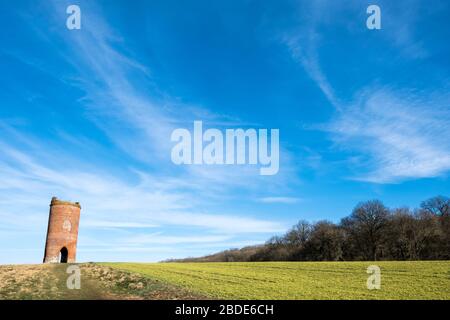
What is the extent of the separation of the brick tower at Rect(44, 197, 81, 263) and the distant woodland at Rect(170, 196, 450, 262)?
2287 inches

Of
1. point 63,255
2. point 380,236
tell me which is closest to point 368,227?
point 380,236

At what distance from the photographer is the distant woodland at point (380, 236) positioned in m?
70.9

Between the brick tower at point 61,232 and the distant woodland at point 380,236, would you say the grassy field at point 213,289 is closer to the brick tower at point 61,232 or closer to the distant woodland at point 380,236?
the brick tower at point 61,232

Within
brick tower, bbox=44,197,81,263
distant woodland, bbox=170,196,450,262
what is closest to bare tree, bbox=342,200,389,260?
distant woodland, bbox=170,196,450,262

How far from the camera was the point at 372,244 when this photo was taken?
79.1m

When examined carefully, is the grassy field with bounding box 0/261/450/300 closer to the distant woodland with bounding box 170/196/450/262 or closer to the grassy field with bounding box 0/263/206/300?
the grassy field with bounding box 0/263/206/300

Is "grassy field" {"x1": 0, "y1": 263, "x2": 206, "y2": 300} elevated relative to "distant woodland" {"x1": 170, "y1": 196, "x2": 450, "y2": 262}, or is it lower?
lower

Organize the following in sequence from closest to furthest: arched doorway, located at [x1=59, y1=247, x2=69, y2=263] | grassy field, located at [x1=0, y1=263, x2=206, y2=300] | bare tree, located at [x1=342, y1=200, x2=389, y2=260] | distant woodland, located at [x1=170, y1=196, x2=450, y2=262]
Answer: grassy field, located at [x1=0, y1=263, x2=206, y2=300] → arched doorway, located at [x1=59, y1=247, x2=69, y2=263] → distant woodland, located at [x1=170, y1=196, x2=450, y2=262] → bare tree, located at [x1=342, y1=200, x2=389, y2=260]

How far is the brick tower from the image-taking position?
48.5m

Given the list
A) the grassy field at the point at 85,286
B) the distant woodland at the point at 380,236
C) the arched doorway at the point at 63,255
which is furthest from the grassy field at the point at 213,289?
the distant woodland at the point at 380,236

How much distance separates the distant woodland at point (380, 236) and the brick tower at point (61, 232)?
58.1m

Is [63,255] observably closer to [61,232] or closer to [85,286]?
[61,232]
